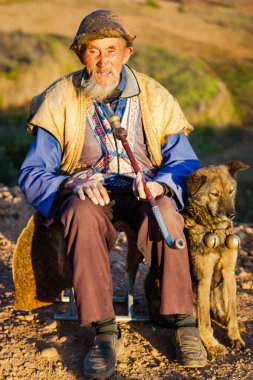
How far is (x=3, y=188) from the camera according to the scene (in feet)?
25.6

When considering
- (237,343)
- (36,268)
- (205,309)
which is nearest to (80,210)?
(36,268)

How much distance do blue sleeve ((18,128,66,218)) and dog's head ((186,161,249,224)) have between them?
2.71 ft

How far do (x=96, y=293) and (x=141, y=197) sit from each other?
24.4 inches

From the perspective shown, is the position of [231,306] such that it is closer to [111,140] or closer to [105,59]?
[111,140]

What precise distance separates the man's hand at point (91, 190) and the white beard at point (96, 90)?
2.04 ft

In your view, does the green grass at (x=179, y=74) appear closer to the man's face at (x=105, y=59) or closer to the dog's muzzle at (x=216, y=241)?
the man's face at (x=105, y=59)

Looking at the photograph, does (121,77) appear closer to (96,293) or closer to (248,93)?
(96,293)

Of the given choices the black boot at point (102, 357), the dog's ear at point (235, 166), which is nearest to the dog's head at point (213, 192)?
the dog's ear at point (235, 166)

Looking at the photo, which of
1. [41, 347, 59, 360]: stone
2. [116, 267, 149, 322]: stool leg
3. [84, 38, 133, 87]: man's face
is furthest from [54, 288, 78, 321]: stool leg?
[84, 38, 133, 87]: man's face

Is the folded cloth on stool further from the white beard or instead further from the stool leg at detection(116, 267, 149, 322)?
the white beard

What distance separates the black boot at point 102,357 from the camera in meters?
3.88

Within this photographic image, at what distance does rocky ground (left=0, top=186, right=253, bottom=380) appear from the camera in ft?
13.3

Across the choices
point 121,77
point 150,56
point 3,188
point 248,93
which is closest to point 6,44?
point 150,56

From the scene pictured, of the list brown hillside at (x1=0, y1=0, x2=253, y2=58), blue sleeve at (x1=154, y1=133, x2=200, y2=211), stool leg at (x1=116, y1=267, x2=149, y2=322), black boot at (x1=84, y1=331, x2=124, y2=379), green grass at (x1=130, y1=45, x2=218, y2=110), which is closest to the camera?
black boot at (x1=84, y1=331, x2=124, y2=379)
